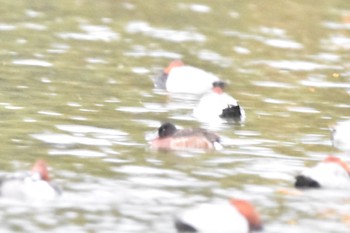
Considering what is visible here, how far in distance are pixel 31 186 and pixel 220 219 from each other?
6.65 ft

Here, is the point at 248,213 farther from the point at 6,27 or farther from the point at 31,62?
the point at 6,27

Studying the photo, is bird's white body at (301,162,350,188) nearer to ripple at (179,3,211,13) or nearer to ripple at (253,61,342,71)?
ripple at (253,61,342,71)

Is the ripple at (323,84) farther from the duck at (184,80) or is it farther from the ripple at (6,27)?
the ripple at (6,27)

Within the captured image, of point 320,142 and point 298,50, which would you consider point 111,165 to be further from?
point 298,50

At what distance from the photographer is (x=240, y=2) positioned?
30.8 meters

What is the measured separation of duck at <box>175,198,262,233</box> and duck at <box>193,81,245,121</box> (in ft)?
19.4

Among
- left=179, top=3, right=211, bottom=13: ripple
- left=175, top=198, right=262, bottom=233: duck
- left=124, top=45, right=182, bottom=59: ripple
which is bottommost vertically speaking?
left=175, top=198, right=262, bottom=233: duck

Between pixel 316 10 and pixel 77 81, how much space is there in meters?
10.9

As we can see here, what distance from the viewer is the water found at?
1277 cm

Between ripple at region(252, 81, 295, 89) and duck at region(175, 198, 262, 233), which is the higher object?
ripple at region(252, 81, 295, 89)

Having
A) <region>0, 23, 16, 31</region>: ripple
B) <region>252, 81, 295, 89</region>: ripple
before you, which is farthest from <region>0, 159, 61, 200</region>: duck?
<region>0, 23, 16, 31</region>: ripple

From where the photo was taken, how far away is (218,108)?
17.8 meters

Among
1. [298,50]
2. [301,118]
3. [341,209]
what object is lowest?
[341,209]

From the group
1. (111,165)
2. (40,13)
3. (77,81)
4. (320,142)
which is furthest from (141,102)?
(40,13)
